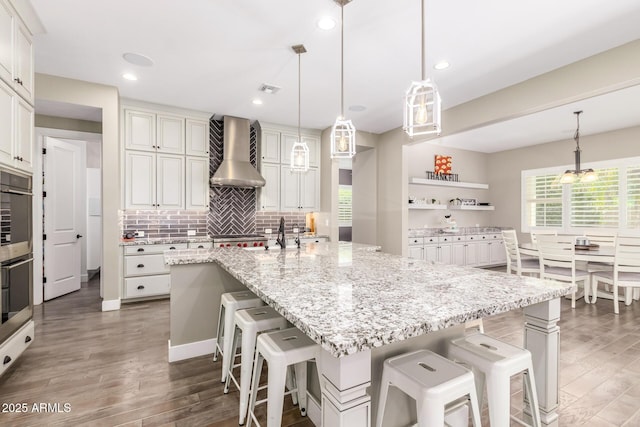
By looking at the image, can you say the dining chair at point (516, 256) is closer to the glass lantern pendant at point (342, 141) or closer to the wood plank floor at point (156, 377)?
the wood plank floor at point (156, 377)

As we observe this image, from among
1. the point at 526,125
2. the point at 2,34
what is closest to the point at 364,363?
the point at 2,34

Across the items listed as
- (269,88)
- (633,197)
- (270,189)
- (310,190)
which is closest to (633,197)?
(633,197)

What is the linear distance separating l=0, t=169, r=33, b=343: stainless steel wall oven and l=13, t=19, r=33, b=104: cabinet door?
0.69 m

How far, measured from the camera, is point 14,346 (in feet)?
7.35

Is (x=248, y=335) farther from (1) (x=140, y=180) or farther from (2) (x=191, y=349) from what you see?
(1) (x=140, y=180)

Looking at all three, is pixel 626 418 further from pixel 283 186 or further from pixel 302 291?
pixel 283 186

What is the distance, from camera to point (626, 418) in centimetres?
187

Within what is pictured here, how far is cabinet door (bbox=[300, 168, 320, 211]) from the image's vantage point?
563 centimetres

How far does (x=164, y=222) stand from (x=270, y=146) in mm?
2098

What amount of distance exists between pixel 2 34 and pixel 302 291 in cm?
270

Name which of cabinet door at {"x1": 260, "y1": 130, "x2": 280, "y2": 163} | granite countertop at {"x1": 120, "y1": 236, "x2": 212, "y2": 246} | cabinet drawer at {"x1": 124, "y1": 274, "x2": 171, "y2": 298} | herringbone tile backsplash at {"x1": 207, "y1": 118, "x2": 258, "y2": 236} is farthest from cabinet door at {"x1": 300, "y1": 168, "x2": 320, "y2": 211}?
cabinet drawer at {"x1": 124, "y1": 274, "x2": 171, "y2": 298}

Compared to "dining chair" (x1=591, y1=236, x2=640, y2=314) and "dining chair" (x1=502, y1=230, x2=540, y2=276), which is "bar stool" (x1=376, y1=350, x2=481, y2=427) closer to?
"dining chair" (x1=591, y1=236, x2=640, y2=314)

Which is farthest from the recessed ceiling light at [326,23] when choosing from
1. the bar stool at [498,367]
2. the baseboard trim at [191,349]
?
the baseboard trim at [191,349]

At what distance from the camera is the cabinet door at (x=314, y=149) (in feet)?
18.8
